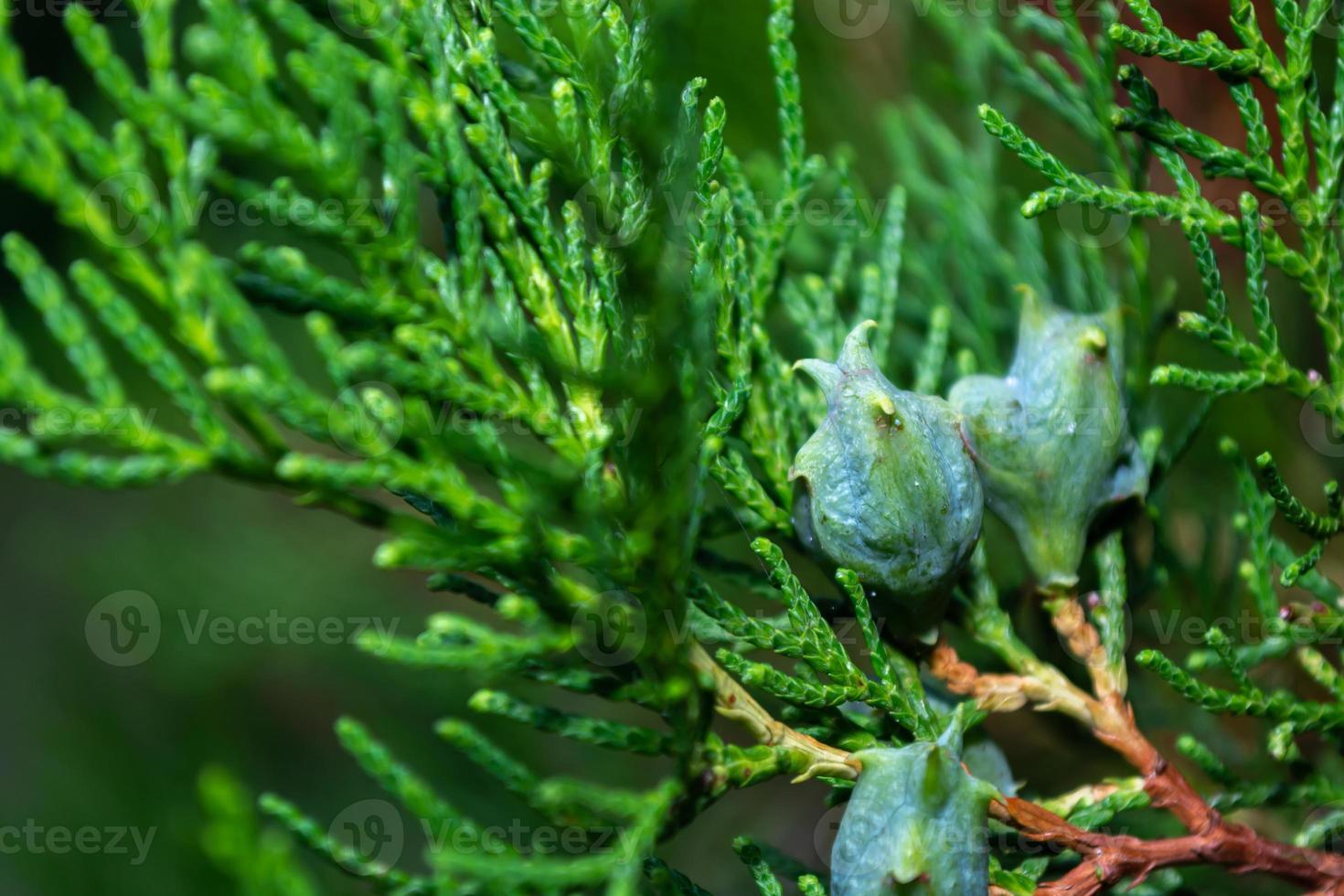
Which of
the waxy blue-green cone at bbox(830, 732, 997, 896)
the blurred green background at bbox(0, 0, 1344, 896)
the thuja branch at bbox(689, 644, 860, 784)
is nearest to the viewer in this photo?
the waxy blue-green cone at bbox(830, 732, 997, 896)

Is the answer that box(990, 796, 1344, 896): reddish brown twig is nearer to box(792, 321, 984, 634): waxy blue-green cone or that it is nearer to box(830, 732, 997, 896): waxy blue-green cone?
box(830, 732, 997, 896): waxy blue-green cone

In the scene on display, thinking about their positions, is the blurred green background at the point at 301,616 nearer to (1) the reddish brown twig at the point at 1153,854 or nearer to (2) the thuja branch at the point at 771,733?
(1) the reddish brown twig at the point at 1153,854

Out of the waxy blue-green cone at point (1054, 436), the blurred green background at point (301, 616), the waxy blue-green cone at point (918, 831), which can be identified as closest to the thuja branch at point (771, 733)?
the waxy blue-green cone at point (918, 831)

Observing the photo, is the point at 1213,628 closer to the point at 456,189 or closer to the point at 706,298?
the point at 706,298

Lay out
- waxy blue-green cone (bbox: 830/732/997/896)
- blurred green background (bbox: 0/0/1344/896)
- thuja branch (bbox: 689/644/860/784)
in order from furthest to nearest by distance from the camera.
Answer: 1. blurred green background (bbox: 0/0/1344/896)
2. thuja branch (bbox: 689/644/860/784)
3. waxy blue-green cone (bbox: 830/732/997/896)

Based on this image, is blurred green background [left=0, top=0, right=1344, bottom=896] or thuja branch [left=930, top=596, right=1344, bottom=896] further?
blurred green background [left=0, top=0, right=1344, bottom=896]

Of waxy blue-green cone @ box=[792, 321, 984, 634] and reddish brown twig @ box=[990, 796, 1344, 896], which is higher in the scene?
waxy blue-green cone @ box=[792, 321, 984, 634]

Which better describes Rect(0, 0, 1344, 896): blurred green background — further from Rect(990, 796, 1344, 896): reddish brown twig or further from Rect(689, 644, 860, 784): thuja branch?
Rect(689, 644, 860, 784): thuja branch

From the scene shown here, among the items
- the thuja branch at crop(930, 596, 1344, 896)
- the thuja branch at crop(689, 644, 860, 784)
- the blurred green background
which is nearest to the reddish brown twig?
the thuja branch at crop(930, 596, 1344, 896)
